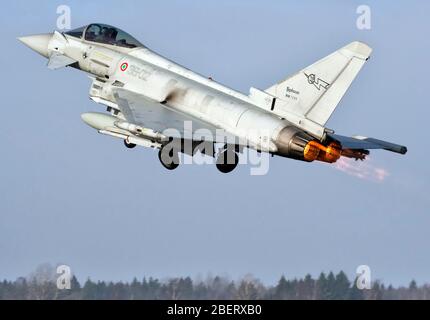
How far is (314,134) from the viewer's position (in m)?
31.2

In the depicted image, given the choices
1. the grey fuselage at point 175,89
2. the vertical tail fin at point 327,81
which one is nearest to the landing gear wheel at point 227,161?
the grey fuselage at point 175,89

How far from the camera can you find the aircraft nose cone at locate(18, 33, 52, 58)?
36.6 meters

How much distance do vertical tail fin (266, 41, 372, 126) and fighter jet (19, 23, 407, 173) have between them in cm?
2

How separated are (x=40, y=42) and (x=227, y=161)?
22.9 ft

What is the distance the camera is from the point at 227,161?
3334 centimetres

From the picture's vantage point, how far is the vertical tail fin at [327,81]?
102 ft

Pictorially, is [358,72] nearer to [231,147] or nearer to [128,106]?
[231,147]

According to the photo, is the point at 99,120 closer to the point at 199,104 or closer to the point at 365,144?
the point at 199,104

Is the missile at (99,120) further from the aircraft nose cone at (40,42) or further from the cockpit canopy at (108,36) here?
the aircraft nose cone at (40,42)

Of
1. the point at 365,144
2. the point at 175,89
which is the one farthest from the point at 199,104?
the point at 365,144

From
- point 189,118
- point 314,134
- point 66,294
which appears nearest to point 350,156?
point 314,134

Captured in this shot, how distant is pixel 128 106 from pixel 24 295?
584 centimetres

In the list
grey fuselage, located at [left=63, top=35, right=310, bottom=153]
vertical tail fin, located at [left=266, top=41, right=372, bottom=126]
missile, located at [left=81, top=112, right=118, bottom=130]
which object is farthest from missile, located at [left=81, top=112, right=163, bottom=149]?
vertical tail fin, located at [left=266, top=41, right=372, bottom=126]
